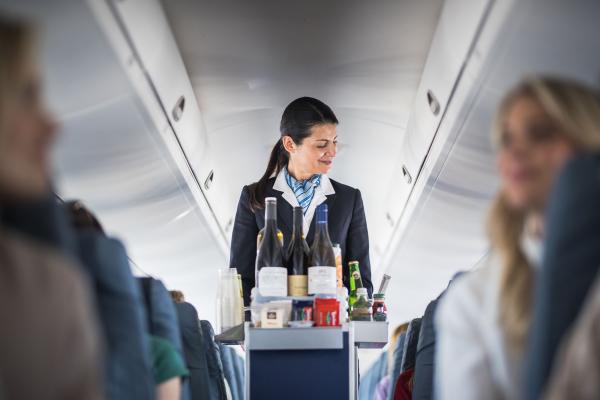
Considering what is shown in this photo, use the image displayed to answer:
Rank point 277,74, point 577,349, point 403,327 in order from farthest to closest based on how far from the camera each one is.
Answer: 1. point 277,74
2. point 403,327
3. point 577,349

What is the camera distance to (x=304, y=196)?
4613 millimetres

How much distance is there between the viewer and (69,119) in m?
3.40

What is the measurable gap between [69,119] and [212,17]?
179cm

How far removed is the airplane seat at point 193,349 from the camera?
3.68m

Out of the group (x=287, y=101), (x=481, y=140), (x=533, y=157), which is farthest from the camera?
(x=287, y=101)

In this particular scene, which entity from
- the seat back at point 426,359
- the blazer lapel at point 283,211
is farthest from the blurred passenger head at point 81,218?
the blazer lapel at point 283,211

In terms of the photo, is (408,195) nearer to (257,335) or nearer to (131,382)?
(257,335)

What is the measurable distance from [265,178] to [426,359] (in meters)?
1.53

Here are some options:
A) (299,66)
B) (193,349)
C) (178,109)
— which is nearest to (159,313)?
(193,349)

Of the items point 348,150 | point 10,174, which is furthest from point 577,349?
point 348,150

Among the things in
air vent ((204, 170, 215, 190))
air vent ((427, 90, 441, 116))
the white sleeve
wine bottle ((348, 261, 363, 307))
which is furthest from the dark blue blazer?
the white sleeve

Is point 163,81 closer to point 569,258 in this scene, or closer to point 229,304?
point 229,304


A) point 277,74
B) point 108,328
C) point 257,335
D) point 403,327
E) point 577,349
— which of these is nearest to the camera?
point 577,349

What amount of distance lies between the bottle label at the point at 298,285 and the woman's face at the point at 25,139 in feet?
6.30
